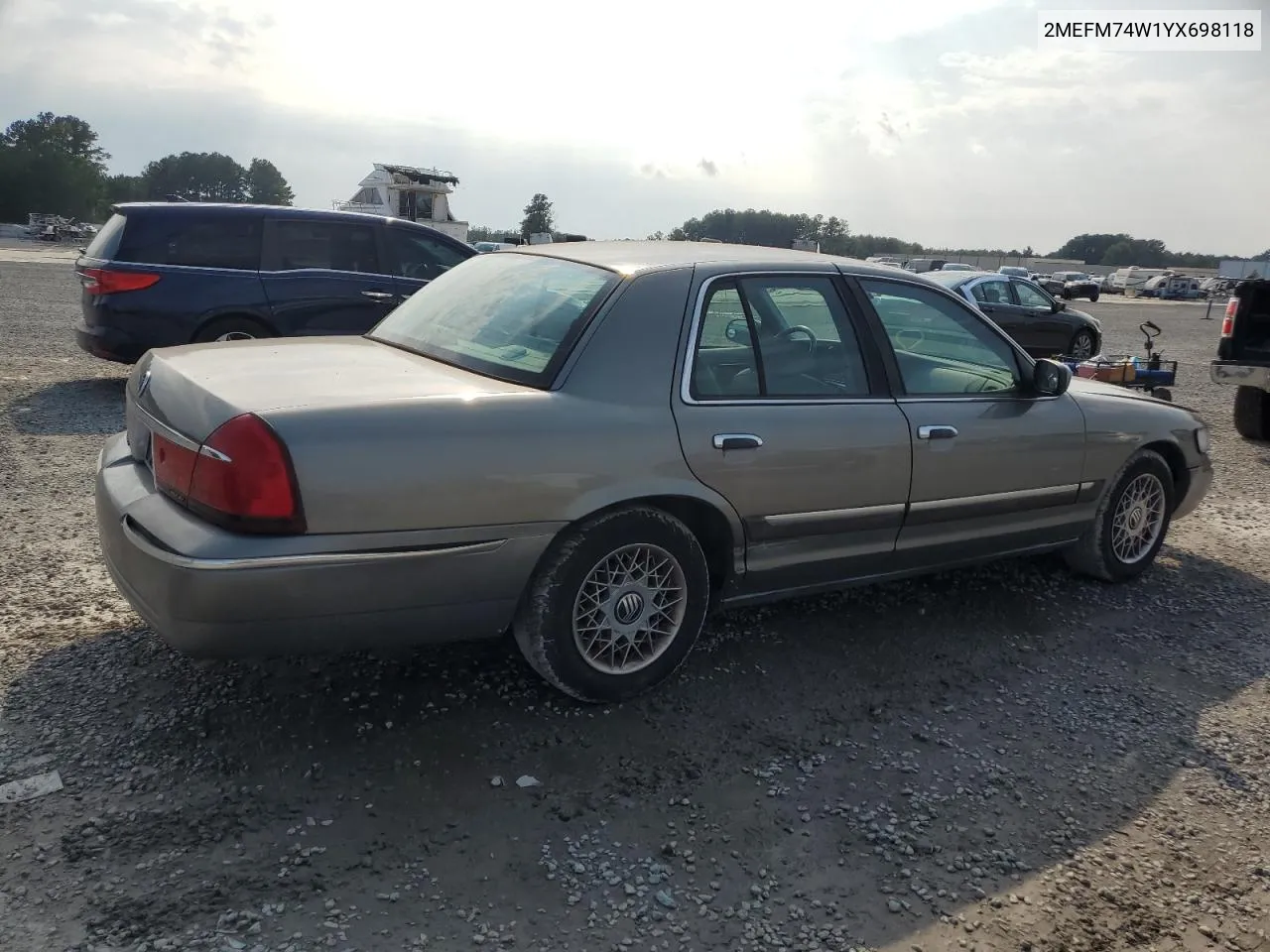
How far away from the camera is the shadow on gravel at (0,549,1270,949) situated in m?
2.57

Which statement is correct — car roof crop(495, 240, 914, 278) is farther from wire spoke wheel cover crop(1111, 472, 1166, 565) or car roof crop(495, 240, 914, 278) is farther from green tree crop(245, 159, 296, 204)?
green tree crop(245, 159, 296, 204)

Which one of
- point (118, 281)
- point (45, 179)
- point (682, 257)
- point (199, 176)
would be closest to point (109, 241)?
point (118, 281)

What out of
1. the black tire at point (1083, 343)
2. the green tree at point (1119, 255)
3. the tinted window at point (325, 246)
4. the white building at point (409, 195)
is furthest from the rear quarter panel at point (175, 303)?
the green tree at point (1119, 255)

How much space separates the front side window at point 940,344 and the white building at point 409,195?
51469 millimetres

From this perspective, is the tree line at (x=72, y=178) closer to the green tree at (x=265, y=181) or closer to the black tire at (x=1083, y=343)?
the green tree at (x=265, y=181)

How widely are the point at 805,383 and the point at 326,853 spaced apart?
2.31 meters

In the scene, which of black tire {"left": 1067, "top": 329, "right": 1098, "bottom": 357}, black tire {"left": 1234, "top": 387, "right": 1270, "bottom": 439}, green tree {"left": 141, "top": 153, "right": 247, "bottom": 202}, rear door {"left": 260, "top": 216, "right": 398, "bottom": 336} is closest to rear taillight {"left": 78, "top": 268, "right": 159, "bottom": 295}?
rear door {"left": 260, "top": 216, "right": 398, "bottom": 336}

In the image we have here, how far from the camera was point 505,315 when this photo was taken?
3773mm

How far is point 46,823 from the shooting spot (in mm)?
2725

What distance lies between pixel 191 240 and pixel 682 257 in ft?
20.3

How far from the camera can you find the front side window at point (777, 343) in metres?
3.66

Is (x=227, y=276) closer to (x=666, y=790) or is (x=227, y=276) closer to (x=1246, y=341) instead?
(x=666, y=790)

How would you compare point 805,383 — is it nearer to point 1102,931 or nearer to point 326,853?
point 1102,931

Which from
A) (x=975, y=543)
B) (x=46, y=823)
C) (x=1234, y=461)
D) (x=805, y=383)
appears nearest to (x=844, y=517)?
(x=805, y=383)
